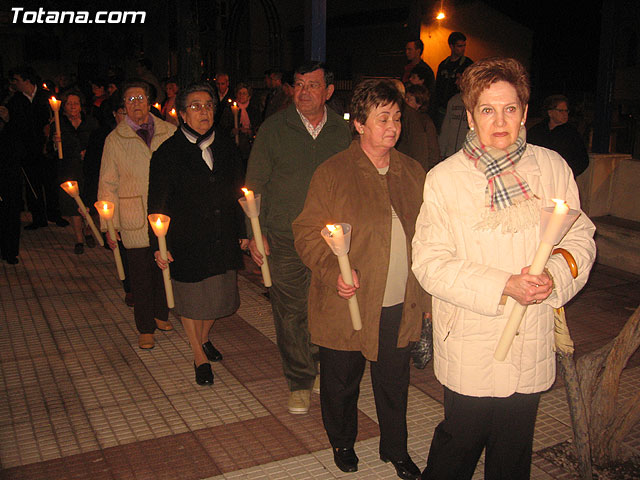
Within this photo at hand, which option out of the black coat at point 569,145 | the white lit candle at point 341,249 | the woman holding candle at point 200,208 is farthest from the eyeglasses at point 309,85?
the black coat at point 569,145

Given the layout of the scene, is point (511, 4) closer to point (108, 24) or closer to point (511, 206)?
point (108, 24)

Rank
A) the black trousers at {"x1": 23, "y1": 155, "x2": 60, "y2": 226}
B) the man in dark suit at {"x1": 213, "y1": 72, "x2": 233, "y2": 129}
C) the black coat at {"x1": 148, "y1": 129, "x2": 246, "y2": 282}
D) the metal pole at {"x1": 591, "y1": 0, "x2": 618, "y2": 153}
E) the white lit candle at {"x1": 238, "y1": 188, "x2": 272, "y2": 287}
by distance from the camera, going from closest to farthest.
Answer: the white lit candle at {"x1": 238, "y1": 188, "x2": 272, "y2": 287} → the black coat at {"x1": 148, "y1": 129, "x2": 246, "y2": 282} → the metal pole at {"x1": 591, "y1": 0, "x2": 618, "y2": 153} → the black trousers at {"x1": 23, "y1": 155, "x2": 60, "y2": 226} → the man in dark suit at {"x1": 213, "y1": 72, "x2": 233, "y2": 129}

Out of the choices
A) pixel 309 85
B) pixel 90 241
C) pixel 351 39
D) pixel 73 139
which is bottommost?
pixel 90 241

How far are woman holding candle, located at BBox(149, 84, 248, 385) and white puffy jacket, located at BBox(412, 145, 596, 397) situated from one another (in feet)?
7.91

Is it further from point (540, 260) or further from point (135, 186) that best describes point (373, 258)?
point (135, 186)

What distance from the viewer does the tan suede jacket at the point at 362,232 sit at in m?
3.47

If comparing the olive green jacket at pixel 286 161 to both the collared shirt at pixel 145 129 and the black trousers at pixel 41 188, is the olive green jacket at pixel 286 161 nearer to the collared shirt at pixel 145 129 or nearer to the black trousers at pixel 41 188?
the collared shirt at pixel 145 129

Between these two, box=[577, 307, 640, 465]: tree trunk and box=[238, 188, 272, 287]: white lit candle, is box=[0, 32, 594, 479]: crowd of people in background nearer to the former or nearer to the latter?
box=[238, 188, 272, 287]: white lit candle

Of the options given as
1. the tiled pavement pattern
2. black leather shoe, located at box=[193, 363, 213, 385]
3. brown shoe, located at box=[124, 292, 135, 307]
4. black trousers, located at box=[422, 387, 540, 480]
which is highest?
black trousers, located at box=[422, 387, 540, 480]

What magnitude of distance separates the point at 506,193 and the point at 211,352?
3.57 meters

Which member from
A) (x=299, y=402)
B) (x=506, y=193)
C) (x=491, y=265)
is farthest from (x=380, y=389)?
(x=506, y=193)

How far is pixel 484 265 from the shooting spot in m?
2.74

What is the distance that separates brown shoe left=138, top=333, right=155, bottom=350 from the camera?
5879 mm

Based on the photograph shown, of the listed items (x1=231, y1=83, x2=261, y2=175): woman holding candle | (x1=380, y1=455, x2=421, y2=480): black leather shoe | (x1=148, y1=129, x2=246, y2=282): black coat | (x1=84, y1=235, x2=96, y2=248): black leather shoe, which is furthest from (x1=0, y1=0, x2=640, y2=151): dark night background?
(x1=380, y1=455, x2=421, y2=480): black leather shoe
